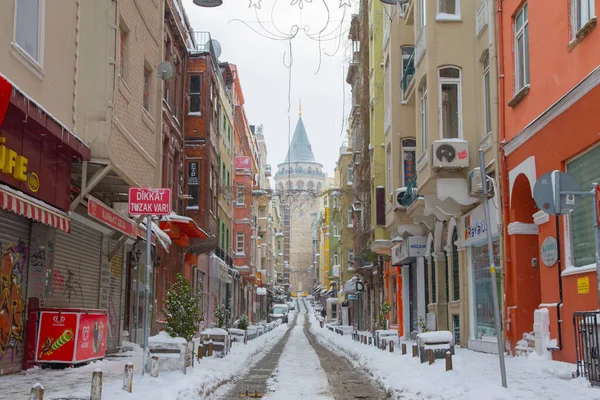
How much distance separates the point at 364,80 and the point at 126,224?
26.2 m

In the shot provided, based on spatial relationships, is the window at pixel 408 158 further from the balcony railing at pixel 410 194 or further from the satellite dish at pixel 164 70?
the satellite dish at pixel 164 70

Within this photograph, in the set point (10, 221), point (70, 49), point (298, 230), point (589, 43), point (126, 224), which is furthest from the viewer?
point (298, 230)

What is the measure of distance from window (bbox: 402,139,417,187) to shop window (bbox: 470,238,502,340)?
23.5ft

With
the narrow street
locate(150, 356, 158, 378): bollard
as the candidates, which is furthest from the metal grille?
locate(150, 356, 158, 378): bollard

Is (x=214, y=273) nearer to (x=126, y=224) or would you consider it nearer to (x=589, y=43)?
(x=126, y=224)

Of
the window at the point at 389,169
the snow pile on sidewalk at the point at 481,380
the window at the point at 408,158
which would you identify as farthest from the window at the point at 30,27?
the window at the point at 389,169

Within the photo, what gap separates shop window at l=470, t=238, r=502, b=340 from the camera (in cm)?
1901

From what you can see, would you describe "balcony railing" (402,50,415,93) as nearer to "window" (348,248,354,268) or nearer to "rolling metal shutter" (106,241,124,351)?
"rolling metal shutter" (106,241,124,351)

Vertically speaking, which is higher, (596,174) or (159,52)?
(159,52)

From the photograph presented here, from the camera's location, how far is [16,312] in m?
13.4

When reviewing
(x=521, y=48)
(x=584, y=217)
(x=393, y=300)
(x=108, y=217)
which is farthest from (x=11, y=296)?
(x=393, y=300)

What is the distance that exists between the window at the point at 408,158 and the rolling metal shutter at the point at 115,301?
36.7 ft

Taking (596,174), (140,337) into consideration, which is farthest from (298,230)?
(596,174)

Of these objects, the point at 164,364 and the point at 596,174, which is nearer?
the point at 596,174
